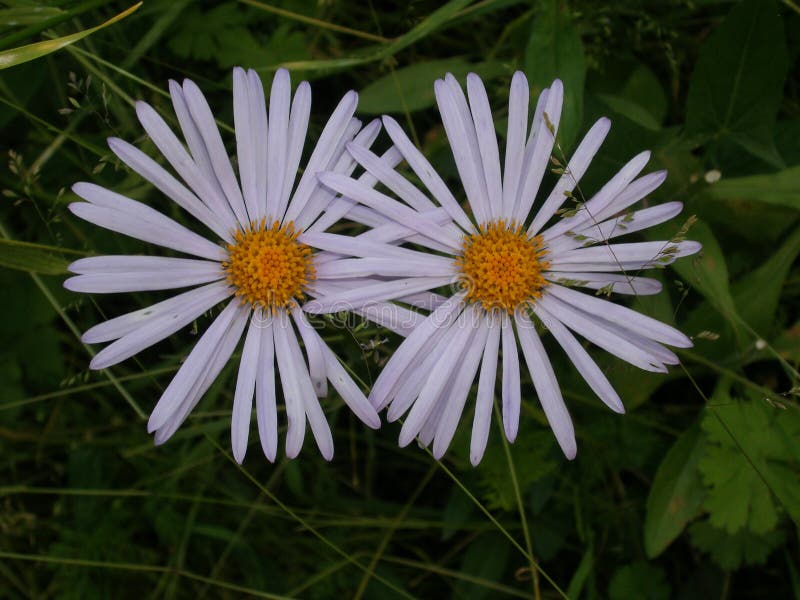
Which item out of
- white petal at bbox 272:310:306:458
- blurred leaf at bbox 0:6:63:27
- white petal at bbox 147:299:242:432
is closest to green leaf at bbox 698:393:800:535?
white petal at bbox 272:310:306:458

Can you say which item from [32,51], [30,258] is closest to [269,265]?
[30,258]

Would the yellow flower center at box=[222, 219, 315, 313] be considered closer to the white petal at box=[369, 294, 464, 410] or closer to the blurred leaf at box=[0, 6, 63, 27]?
the white petal at box=[369, 294, 464, 410]

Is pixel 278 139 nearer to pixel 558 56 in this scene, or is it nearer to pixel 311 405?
pixel 311 405

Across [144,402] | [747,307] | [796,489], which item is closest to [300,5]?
[144,402]

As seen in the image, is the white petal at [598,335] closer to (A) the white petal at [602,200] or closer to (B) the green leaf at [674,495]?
(A) the white petal at [602,200]

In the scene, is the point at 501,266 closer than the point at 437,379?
No
